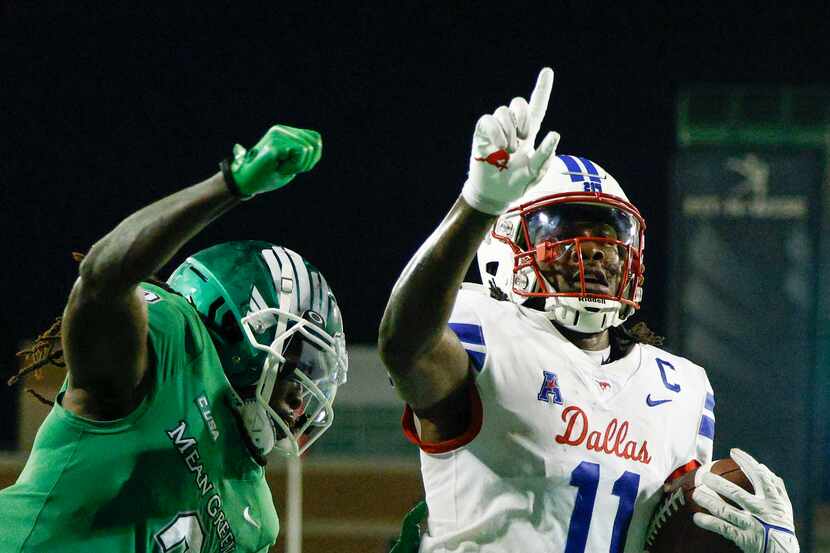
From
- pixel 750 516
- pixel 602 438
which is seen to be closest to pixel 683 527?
pixel 750 516

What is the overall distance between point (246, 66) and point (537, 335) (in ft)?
24.6

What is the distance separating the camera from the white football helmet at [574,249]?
236 centimetres

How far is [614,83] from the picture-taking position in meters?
9.59

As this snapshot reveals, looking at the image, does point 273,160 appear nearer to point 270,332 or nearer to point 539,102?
point 539,102

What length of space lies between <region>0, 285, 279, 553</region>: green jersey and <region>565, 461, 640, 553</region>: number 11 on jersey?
0.69 metres

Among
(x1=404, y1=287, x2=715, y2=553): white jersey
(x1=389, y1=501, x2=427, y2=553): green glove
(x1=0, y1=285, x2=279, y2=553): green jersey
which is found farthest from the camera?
(x1=389, y1=501, x2=427, y2=553): green glove

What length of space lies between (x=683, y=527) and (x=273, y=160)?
3.51 feet

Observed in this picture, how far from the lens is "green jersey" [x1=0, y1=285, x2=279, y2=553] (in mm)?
2092

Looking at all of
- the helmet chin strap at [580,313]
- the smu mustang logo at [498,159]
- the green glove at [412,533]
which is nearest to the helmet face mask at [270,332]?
the green glove at [412,533]

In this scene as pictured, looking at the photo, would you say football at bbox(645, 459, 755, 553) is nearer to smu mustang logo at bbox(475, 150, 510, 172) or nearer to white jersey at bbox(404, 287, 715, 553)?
white jersey at bbox(404, 287, 715, 553)

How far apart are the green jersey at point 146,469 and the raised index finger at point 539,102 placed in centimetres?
76

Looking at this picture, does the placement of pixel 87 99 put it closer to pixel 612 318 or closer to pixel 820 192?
pixel 820 192

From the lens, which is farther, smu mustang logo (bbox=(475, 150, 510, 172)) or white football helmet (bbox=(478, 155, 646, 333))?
white football helmet (bbox=(478, 155, 646, 333))

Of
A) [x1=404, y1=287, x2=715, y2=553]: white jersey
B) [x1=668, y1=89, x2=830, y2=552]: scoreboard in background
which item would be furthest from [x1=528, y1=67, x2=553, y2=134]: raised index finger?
[x1=668, y1=89, x2=830, y2=552]: scoreboard in background
